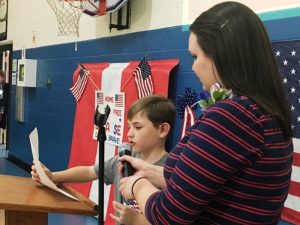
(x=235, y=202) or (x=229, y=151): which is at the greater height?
(x=229, y=151)

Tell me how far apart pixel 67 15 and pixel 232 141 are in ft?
14.6

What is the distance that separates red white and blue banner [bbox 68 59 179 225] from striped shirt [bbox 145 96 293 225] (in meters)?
2.14

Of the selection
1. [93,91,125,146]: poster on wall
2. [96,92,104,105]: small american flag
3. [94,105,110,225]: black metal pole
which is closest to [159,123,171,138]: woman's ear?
[94,105,110,225]: black metal pole

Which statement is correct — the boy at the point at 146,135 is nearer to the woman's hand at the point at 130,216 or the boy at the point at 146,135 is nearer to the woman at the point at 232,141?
the woman's hand at the point at 130,216

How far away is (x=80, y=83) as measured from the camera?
4.39 metres

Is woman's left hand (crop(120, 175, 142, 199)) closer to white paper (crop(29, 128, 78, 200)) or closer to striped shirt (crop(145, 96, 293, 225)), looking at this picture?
striped shirt (crop(145, 96, 293, 225))

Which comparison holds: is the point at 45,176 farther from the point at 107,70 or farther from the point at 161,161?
the point at 107,70

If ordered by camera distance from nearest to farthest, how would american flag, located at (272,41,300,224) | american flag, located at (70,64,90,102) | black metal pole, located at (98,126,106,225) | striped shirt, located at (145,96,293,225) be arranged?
striped shirt, located at (145,96,293,225) < black metal pole, located at (98,126,106,225) < american flag, located at (272,41,300,224) < american flag, located at (70,64,90,102)

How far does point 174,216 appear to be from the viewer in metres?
0.97

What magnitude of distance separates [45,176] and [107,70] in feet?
7.84

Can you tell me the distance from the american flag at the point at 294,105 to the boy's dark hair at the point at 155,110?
23.8 inches

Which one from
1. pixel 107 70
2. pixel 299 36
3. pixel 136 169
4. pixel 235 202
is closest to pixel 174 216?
pixel 235 202

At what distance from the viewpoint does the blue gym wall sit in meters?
3.10

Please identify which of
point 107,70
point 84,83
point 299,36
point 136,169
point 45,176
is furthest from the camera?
point 84,83
